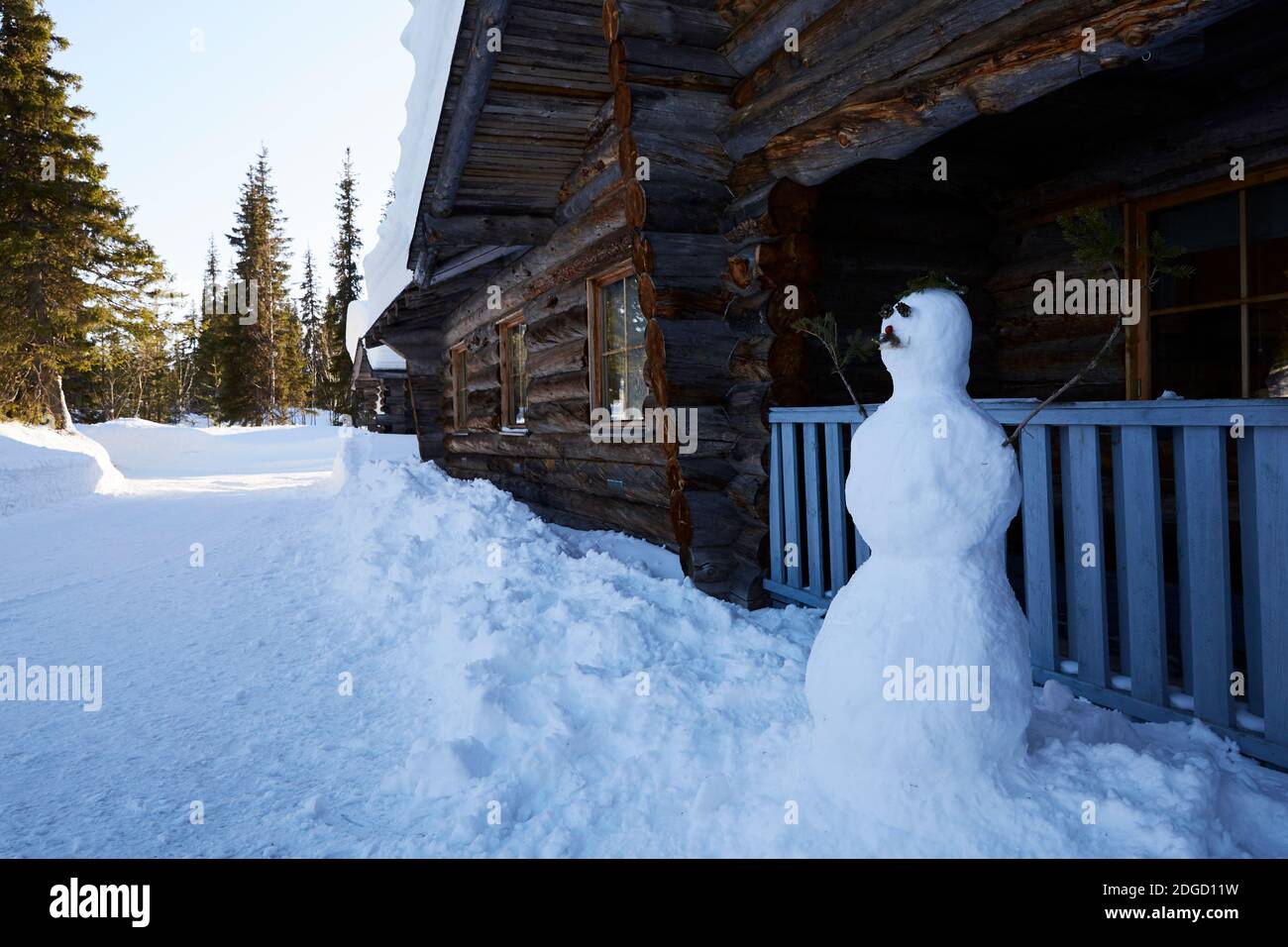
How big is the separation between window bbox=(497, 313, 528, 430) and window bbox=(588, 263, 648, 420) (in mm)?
2610

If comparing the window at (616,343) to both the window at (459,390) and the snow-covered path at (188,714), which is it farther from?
the window at (459,390)

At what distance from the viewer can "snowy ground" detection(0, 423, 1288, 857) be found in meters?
2.29

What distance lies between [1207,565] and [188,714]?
180 inches

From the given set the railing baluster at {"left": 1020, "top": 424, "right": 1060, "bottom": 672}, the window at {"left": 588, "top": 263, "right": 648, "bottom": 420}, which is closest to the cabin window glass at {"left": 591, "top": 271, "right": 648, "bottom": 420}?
the window at {"left": 588, "top": 263, "right": 648, "bottom": 420}

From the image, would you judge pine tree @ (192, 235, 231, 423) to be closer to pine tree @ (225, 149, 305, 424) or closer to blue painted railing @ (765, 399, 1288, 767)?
pine tree @ (225, 149, 305, 424)

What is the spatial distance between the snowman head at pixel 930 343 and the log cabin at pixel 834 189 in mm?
1072

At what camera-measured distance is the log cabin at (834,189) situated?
12.5 feet

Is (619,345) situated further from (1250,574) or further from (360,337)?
(360,337)
